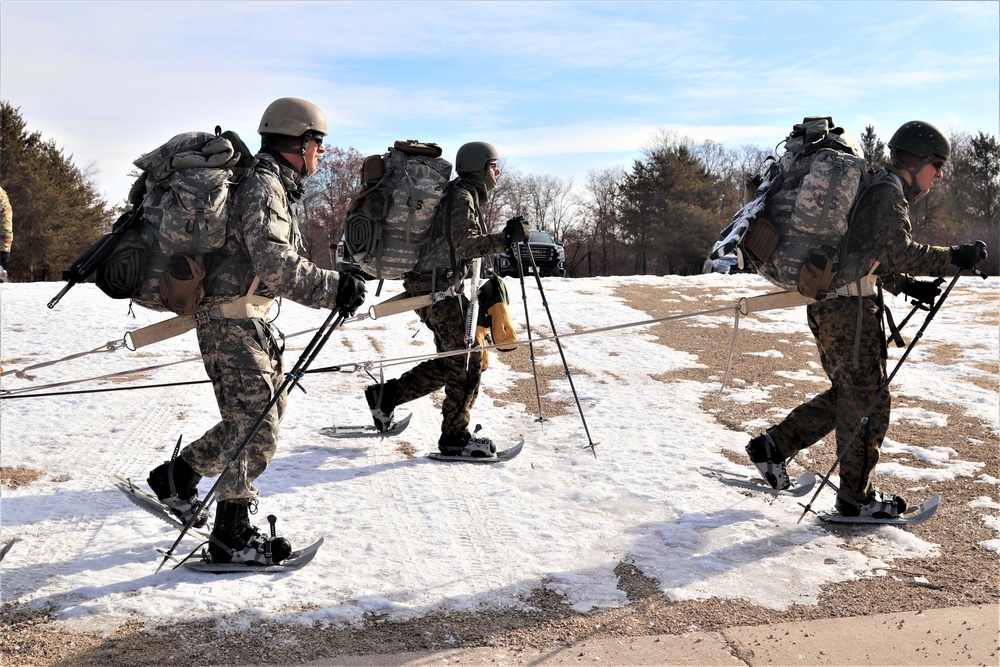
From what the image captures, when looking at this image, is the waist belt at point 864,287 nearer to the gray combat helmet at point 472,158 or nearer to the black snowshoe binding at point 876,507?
the black snowshoe binding at point 876,507

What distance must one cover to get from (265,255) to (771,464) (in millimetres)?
3397

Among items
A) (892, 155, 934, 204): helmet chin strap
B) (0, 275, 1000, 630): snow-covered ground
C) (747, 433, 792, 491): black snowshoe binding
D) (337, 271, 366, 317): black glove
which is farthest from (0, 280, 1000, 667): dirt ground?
(892, 155, 934, 204): helmet chin strap

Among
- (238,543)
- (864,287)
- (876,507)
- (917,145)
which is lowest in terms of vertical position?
(876,507)

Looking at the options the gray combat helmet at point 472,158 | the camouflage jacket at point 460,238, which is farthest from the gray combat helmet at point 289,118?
the gray combat helmet at point 472,158

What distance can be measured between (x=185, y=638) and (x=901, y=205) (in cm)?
431

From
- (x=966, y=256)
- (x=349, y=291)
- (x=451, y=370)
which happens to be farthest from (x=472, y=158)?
(x=966, y=256)

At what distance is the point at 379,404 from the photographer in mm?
6766

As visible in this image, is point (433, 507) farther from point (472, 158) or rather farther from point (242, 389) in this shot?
point (472, 158)

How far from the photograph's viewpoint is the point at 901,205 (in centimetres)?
478

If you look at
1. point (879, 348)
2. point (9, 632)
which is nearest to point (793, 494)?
point (879, 348)

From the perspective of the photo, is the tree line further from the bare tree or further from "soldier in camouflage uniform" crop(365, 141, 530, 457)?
"soldier in camouflage uniform" crop(365, 141, 530, 457)

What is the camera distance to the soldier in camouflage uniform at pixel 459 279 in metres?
5.88

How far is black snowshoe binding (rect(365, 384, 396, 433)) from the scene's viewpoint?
266 inches

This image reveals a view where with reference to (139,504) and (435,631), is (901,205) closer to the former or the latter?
(435,631)
